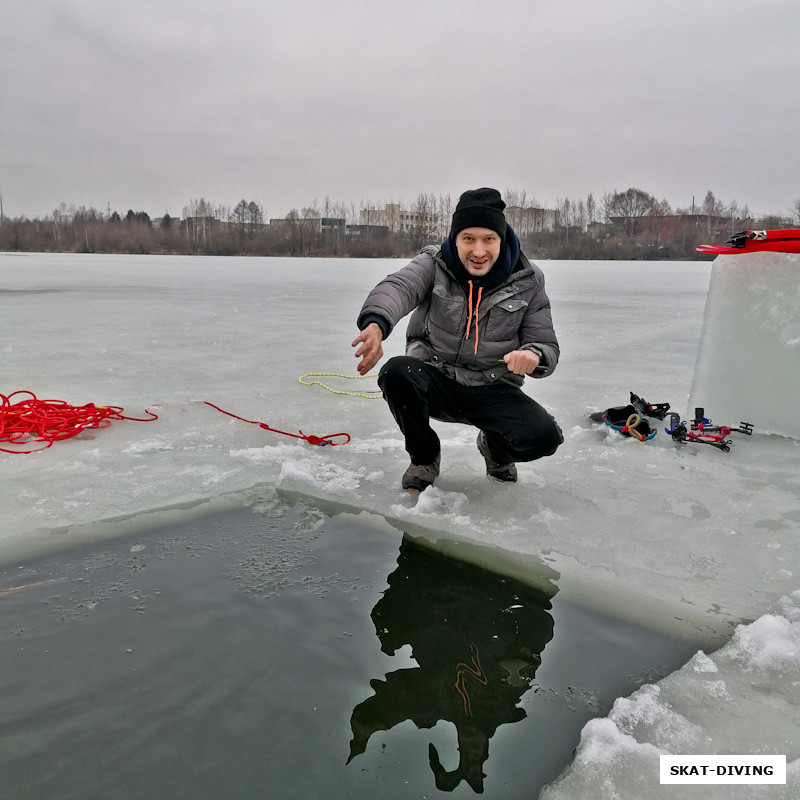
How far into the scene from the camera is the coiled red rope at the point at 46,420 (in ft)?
10.7

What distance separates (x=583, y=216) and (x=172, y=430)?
6295 centimetres

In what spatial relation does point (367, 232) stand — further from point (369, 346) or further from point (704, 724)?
point (704, 724)

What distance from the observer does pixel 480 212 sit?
253 cm

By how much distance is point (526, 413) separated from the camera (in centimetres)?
264

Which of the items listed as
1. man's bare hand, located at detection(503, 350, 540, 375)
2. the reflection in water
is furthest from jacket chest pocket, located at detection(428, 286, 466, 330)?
the reflection in water

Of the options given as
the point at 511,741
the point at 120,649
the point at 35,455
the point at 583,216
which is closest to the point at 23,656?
the point at 120,649

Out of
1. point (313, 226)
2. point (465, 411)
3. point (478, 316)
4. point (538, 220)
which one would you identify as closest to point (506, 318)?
point (478, 316)

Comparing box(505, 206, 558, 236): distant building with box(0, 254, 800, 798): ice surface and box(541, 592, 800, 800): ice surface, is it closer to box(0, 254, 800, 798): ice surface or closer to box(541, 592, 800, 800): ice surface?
box(0, 254, 800, 798): ice surface

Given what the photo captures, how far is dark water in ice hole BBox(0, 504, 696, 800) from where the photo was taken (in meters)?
1.27

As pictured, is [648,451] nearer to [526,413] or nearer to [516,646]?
[526,413]

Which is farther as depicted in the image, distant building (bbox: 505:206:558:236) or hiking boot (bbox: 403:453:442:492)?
distant building (bbox: 505:206:558:236)

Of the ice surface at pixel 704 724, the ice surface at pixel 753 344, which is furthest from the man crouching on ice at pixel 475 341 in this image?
the ice surface at pixel 753 344

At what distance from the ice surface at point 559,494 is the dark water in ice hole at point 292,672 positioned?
0.47 feet

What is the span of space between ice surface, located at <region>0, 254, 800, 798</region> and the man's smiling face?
0.93 meters
